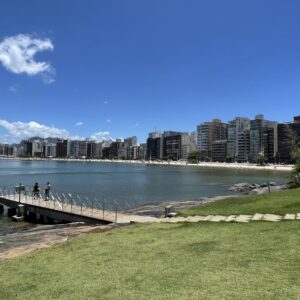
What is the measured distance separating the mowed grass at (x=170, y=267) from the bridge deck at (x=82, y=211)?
8.26m

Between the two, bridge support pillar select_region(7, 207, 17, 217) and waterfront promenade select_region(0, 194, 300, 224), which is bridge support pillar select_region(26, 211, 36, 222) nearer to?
waterfront promenade select_region(0, 194, 300, 224)

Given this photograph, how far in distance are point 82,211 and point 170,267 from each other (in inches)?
889

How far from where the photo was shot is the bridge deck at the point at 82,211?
25.2 meters

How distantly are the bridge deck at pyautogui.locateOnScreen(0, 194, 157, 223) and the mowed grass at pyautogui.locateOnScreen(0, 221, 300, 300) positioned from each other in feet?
27.1

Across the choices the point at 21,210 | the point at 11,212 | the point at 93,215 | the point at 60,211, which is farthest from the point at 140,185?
the point at 93,215

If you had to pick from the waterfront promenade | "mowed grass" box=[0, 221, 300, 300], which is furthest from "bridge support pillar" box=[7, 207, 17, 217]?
"mowed grass" box=[0, 221, 300, 300]

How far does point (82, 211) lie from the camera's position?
32.3 meters

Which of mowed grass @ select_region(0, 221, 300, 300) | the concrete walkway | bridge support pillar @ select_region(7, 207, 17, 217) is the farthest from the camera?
bridge support pillar @ select_region(7, 207, 17, 217)

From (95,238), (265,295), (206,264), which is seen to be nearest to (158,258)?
(206,264)

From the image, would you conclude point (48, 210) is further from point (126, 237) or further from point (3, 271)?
point (3, 271)

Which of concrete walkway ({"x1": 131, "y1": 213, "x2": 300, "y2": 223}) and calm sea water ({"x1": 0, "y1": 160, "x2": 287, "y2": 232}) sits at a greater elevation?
concrete walkway ({"x1": 131, "y1": 213, "x2": 300, "y2": 223})

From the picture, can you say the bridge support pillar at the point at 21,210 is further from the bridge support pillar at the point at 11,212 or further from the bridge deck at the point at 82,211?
the bridge support pillar at the point at 11,212

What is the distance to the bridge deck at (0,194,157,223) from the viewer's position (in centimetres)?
2518

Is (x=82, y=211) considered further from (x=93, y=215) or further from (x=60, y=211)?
(x=93, y=215)
